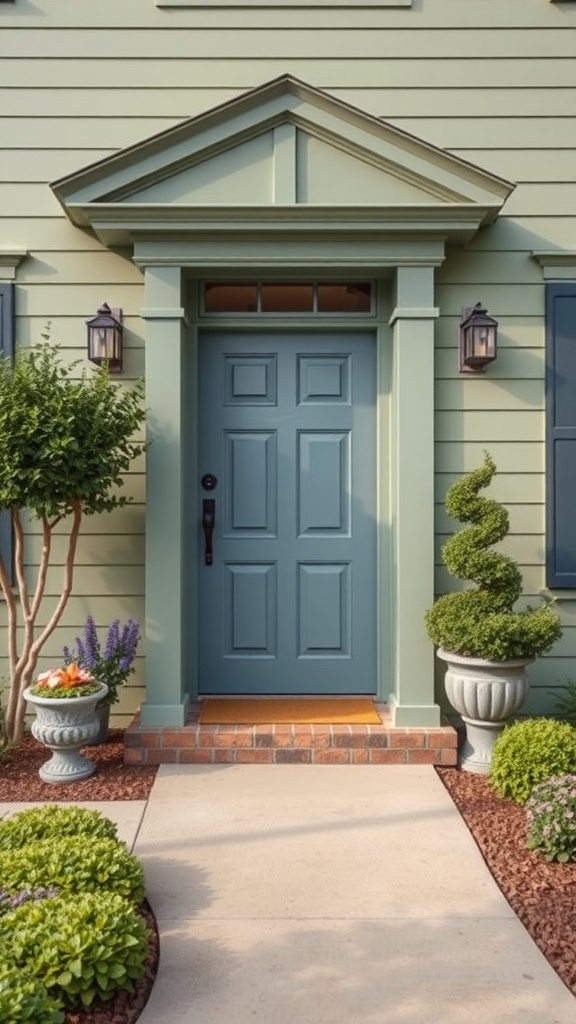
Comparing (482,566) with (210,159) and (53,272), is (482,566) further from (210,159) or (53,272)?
(53,272)

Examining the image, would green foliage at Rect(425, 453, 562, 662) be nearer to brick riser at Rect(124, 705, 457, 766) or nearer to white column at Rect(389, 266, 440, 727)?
white column at Rect(389, 266, 440, 727)

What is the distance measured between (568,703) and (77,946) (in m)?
2.99

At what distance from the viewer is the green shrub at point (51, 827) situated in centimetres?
253

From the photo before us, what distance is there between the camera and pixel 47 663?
13.9 ft

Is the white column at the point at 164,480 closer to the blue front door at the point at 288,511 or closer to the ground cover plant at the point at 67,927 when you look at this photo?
the blue front door at the point at 288,511

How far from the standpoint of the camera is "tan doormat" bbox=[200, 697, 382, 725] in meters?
3.90

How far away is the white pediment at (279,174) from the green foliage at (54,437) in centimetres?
90

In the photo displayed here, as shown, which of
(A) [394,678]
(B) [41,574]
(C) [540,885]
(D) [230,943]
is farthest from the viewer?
(A) [394,678]

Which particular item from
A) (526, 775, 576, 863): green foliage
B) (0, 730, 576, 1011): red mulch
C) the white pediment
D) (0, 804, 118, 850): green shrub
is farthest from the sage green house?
(0, 804, 118, 850): green shrub

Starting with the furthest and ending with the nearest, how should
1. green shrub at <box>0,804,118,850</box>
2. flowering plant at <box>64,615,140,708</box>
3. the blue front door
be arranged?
the blue front door
flowering plant at <box>64,615,140,708</box>
green shrub at <box>0,804,118,850</box>

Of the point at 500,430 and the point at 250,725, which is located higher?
the point at 500,430

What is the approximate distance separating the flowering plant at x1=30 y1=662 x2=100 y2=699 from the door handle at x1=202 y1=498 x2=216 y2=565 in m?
0.98

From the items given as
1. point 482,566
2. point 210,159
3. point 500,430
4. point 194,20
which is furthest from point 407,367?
point 194,20

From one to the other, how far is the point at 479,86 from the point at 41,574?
11.4ft
